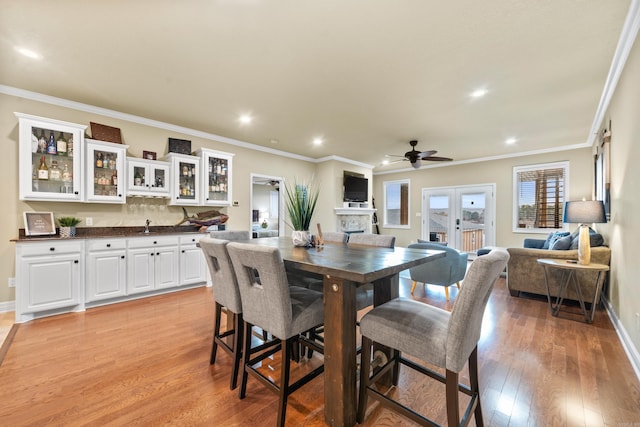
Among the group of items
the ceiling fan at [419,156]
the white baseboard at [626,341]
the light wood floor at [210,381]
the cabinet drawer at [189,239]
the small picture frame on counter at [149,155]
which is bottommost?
the light wood floor at [210,381]

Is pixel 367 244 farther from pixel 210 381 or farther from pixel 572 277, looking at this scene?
pixel 572 277

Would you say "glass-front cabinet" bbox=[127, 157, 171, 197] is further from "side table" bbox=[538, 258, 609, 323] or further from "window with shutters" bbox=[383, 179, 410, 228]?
"window with shutters" bbox=[383, 179, 410, 228]

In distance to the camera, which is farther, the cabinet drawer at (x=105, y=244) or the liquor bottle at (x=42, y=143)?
the cabinet drawer at (x=105, y=244)

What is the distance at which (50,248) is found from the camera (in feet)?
9.65

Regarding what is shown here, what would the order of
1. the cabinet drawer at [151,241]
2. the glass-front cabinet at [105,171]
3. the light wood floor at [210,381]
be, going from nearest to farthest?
the light wood floor at [210,381] < the glass-front cabinet at [105,171] < the cabinet drawer at [151,241]

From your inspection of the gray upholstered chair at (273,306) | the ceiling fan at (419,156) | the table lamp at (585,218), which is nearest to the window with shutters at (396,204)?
the ceiling fan at (419,156)

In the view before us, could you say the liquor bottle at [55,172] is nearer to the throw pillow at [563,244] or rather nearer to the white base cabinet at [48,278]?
the white base cabinet at [48,278]

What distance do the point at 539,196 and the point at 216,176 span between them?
664 centimetres

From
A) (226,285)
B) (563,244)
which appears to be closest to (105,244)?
(226,285)

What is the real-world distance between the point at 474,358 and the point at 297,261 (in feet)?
3.57

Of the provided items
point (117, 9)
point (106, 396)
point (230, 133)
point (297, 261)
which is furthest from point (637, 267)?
point (230, 133)

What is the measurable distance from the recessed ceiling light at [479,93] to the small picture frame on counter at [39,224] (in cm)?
526

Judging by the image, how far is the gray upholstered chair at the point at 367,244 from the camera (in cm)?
198

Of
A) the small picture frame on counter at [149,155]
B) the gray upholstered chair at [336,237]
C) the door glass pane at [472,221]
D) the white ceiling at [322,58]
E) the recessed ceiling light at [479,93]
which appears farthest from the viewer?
the door glass pane at [472,221]
